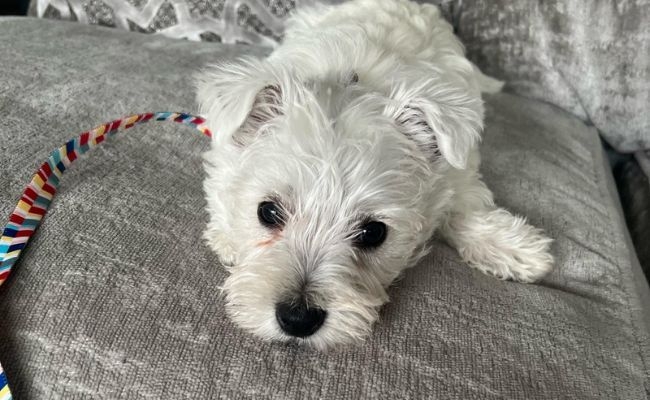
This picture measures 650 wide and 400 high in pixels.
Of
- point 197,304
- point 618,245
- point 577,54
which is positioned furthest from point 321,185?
point 577,54

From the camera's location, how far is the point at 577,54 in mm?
2865

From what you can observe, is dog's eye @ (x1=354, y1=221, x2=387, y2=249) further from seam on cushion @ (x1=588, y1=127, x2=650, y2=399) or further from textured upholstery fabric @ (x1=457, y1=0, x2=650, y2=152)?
textured upholstery fabric @ (x1=457, y1=0, x2=650, y2=152)

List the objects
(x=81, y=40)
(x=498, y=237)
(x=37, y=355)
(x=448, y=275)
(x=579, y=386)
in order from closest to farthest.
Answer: (x=37, y=355) → (x=579, y=386) → (x=448, y=275) → (x=498, y=237) → (x=81, y=40)

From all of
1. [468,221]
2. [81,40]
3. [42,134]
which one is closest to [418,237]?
[468,221]

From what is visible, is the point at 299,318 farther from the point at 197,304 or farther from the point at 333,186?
the point at 333,186

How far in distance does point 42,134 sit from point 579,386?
5.92 feet

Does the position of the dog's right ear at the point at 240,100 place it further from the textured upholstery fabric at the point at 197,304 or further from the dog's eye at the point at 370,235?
the dog's eye at the point at 370,235

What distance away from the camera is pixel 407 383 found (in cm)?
130

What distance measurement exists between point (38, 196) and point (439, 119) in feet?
3.88

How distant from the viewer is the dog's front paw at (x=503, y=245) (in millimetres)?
1865

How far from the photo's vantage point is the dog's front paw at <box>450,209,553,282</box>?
1.87 metres

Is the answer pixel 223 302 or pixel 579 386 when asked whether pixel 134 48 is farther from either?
pixel 579 386

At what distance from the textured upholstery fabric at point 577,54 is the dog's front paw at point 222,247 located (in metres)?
2.03

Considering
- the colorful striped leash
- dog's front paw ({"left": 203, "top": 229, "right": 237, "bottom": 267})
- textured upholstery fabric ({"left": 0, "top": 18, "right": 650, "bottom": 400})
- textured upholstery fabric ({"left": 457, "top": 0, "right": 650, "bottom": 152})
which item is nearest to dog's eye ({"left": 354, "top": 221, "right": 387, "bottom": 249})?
textured upholstery fabric ({"left": 0, "top": 18, "right": 650, "bottom": 400})
